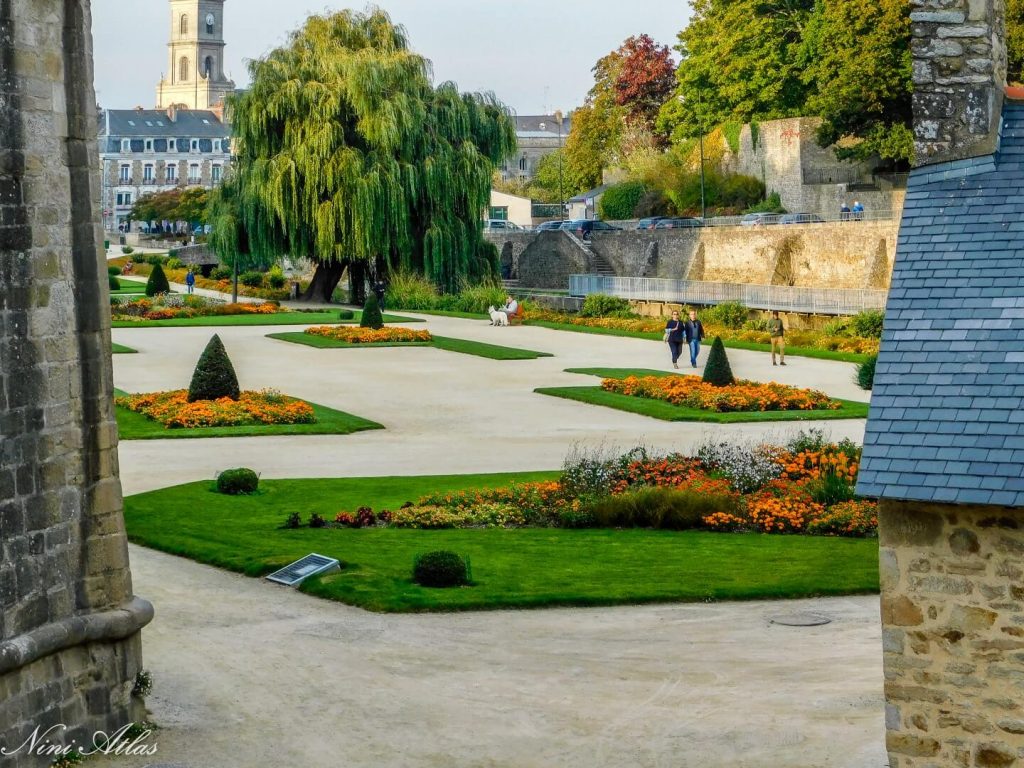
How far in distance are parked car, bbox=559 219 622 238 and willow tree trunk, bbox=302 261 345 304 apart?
647 inches

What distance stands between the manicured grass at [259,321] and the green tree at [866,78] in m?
20.4

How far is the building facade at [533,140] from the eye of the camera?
144m

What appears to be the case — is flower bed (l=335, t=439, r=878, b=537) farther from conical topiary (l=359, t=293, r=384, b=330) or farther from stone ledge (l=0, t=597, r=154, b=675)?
conical topiary (l=359, t=293, r=384, b=330)

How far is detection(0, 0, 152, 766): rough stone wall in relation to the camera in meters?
9.41

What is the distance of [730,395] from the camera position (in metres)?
26.0

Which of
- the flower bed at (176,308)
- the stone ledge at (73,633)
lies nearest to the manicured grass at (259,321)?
the flower bed at (176,308)

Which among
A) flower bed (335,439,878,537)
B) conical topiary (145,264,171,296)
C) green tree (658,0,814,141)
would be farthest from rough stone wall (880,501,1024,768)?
green tree (658,0,814,141)

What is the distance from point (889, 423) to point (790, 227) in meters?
47.0

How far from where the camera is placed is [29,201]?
9.62 meters

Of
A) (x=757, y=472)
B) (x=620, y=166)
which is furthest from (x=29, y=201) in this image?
(x=620, y=166)

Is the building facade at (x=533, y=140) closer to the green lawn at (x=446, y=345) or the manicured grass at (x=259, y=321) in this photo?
the manicured grass at (x=259, y=321)

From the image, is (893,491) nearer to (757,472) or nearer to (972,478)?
(972,478)

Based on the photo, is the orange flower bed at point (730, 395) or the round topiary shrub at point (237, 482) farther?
the orange flower bed at point (730, 395)

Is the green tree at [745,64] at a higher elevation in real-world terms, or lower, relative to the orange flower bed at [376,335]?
higher
